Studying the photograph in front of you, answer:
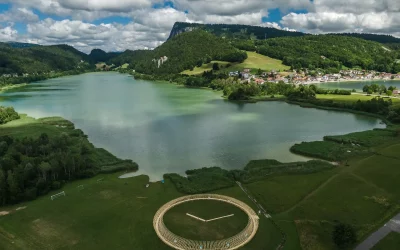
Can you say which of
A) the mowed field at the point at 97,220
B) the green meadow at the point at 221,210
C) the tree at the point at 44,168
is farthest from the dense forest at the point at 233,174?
the tree at the point at 44,168

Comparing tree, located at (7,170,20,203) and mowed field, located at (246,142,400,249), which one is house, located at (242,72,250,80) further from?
tree, located at (7,170,20,203)

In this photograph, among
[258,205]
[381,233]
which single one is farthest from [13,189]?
[381,233]

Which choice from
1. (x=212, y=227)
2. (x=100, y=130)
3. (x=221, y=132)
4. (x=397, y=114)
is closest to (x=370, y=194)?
(x=212, y=227)

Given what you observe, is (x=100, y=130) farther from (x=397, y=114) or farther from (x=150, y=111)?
(x=397, y=114)

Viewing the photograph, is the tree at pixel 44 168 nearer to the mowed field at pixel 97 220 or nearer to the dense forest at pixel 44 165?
the dense forest at pixel 44 165

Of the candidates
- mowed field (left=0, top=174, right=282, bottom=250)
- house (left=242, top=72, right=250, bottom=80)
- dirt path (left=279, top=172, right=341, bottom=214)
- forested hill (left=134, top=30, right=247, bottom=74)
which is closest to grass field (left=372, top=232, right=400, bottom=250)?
mowed field (left=0, top=174, right=282, bottom=250)
